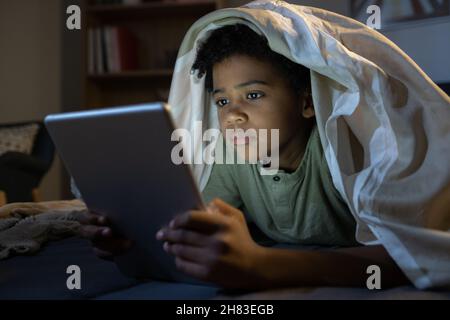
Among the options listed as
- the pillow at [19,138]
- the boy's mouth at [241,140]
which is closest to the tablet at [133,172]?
the boy's mouth at [241,140]

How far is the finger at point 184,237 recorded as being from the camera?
22.6 inches

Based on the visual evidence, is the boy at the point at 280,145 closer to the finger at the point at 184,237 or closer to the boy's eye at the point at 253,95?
the boy's eye at the point at 253,95

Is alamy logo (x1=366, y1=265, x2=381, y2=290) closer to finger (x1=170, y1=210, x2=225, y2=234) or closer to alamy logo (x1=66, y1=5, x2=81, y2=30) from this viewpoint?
finger (x1=170, y1=210, x2=225, y2=234)

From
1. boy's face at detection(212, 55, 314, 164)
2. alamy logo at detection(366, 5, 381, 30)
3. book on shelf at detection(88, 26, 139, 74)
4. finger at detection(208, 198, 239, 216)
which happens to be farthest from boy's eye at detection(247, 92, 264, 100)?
book on shelf at detection(88, 26, 139, 74)

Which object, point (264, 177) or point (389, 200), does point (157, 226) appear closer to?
point (389, 200)

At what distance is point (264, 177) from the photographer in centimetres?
105

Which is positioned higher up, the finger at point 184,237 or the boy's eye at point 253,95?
the boy's eye at point 253,95

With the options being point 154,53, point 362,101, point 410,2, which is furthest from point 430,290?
point 154,53

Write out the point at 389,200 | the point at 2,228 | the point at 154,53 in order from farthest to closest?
the point at 154,53
the point at 2,228
the point at 389,200

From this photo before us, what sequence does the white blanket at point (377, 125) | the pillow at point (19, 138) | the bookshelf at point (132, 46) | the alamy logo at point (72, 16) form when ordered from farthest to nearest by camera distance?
1. the alamy logo at point (72, 16)
2. the bookshelf at point (132, 46)
3. the pillow at point (19, 138)
4. the white blanket at point (377, 125)

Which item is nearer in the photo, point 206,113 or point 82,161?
point 82,161

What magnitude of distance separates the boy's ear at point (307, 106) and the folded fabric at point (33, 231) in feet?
1.51

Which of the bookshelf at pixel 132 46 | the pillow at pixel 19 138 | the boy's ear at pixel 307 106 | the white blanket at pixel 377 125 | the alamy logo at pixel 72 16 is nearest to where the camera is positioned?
the white blanket at pixel 377 125

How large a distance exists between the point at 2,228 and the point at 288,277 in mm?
677
